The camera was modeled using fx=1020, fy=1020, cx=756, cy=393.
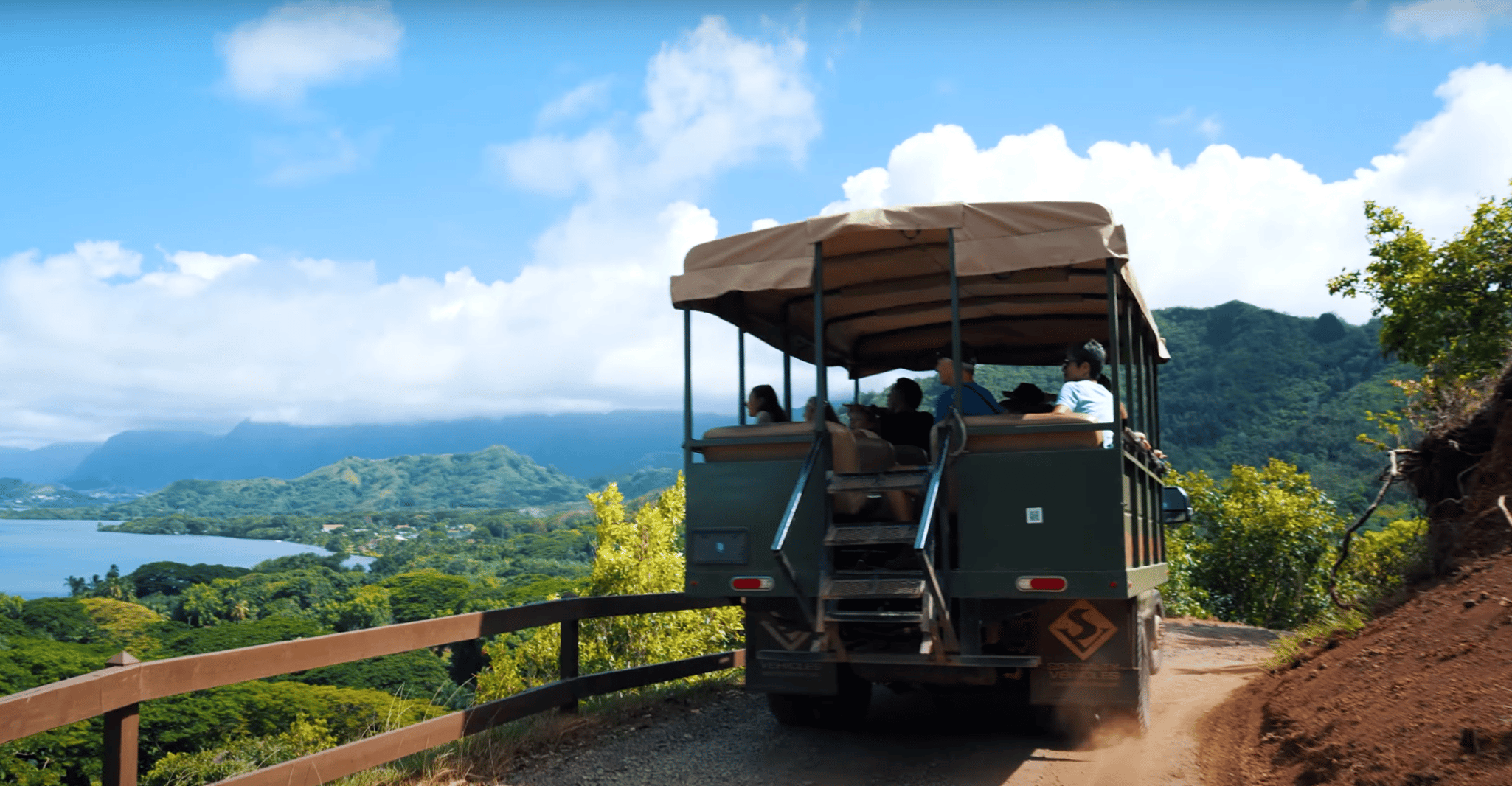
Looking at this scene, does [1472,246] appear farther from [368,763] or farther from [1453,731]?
[368,763]

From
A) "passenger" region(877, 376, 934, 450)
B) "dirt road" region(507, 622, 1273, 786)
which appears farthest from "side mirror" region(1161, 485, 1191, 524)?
"passenger" region(877, 376, 934, 450)

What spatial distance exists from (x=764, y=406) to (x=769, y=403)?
0.16 feet

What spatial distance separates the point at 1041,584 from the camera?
226 inches

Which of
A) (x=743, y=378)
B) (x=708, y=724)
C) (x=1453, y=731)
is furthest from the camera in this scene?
(x=743, y=378)

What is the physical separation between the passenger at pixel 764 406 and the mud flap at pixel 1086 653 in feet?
7.74

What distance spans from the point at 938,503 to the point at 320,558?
459 feet

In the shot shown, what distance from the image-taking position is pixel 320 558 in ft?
433

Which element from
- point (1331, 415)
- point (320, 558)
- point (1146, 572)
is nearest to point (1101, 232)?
point (1146, 572)

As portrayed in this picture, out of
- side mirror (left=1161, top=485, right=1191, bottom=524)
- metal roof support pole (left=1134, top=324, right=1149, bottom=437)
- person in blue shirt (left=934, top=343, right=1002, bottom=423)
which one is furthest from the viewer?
side mirror (left=1161, top=485, right=1191, bottom=524)

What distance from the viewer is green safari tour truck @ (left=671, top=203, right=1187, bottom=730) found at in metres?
5.75

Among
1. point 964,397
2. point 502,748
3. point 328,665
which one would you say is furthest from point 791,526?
point 328,665

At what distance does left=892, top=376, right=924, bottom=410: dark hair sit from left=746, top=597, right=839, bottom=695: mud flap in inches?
89.8

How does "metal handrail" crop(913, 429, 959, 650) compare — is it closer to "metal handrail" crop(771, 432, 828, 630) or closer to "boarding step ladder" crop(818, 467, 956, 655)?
"boarding step ladder" crop(818, 467, 956, 655)

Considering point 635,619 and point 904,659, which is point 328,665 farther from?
point 635,619
